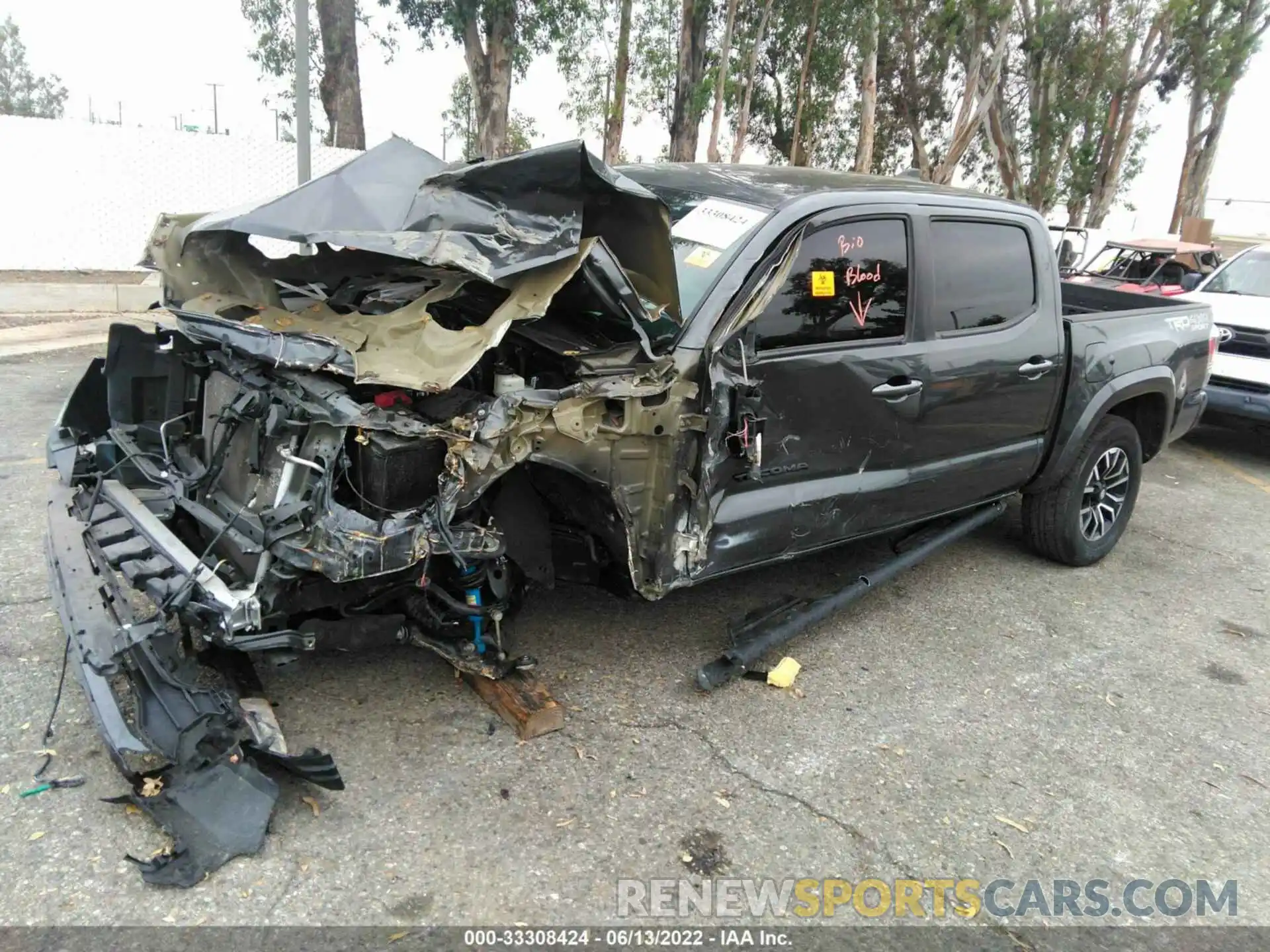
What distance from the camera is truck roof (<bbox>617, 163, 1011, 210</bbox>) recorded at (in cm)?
371

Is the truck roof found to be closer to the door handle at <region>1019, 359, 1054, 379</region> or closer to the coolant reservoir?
the door handle at <region>1019, 359, 1054, 379</region>

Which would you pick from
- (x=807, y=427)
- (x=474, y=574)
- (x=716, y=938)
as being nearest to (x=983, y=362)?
(x=807, y=427)

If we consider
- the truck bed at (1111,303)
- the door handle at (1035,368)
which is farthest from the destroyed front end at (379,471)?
the truck bed at (1111,303)

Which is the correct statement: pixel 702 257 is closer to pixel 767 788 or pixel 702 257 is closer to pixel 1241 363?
pixel 767 788

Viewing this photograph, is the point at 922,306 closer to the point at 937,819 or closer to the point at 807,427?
the point at 807,427

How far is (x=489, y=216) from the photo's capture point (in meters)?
3.03

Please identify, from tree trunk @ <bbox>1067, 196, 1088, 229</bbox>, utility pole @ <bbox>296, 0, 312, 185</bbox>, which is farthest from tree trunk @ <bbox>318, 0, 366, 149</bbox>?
tree trunk @ <bbox>1067, 196, 1088, 229</bbox>

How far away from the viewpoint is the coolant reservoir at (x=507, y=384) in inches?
116

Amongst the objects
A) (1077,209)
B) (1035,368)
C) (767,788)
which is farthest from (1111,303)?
(1077,209)

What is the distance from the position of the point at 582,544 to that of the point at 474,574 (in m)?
0.44

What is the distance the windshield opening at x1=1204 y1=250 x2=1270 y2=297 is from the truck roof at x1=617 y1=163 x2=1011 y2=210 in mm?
5978

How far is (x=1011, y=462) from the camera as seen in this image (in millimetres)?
4543

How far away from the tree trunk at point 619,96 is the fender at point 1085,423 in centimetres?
1087

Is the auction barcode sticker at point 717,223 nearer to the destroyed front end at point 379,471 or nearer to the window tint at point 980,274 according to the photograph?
the destroyed front end at point 379,471
